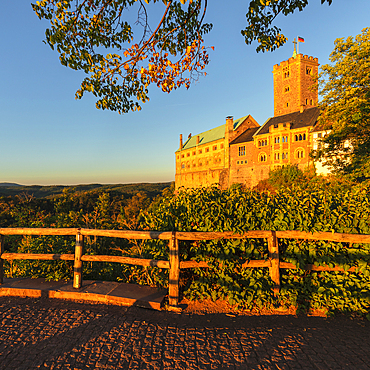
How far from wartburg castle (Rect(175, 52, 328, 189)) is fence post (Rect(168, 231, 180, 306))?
39.5 m

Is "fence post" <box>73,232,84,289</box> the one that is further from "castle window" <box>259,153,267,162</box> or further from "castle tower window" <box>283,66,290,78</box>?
"castle tower window" <box>283,66,290,78</box>

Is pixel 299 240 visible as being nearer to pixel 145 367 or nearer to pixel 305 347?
pixel 305 347

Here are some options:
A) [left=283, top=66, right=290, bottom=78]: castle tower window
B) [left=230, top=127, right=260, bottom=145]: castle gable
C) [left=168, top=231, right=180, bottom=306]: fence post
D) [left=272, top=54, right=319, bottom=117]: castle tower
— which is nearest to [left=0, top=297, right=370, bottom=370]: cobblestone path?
[left=168, top=231, right=180, bottom=306]: fence post

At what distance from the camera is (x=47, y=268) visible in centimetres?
569

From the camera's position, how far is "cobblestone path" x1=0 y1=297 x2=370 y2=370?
288 cm

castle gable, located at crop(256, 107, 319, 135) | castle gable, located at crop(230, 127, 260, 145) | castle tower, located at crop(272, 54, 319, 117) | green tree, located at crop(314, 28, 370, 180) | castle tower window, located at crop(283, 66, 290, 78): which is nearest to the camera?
green tree, located at crop(314, 28, 370, 180)

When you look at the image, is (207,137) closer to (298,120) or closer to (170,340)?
(298,120)

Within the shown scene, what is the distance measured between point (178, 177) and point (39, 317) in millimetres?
68476

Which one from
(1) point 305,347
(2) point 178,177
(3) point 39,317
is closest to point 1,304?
(3) point 39,317

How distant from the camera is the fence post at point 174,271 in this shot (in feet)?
14.1

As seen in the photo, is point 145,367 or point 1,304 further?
point 1,304

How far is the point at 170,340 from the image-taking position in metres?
3.31

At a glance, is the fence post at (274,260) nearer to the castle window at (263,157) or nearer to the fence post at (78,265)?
the fence post at (78,265)

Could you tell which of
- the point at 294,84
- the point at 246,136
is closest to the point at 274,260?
the point at 246,136
